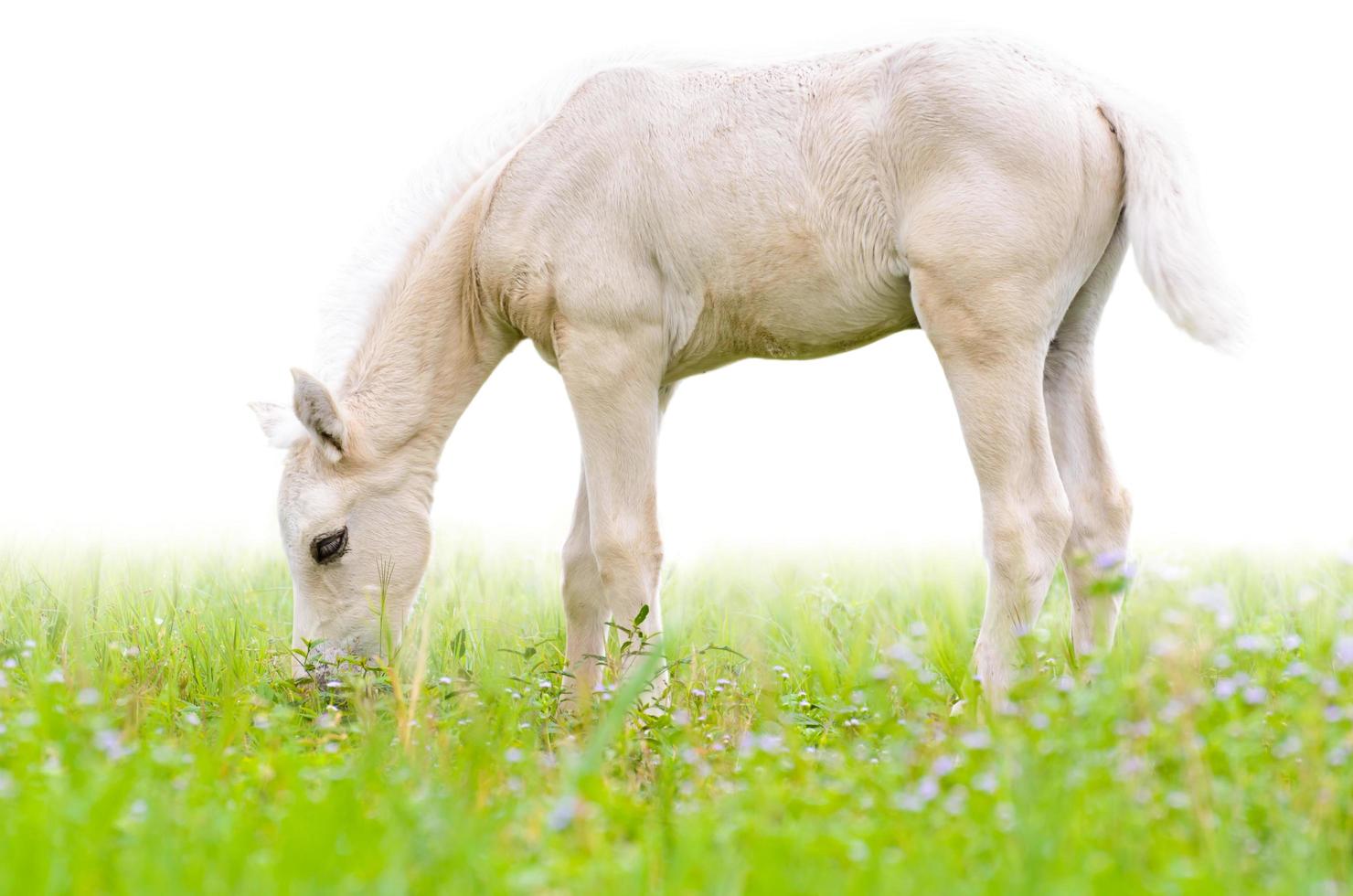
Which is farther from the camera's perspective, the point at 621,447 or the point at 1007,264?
the point at 621,447

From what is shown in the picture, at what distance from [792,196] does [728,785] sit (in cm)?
256

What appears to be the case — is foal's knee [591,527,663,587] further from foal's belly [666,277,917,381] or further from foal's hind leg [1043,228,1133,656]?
foal's hind leg [1043,228,1133,656]

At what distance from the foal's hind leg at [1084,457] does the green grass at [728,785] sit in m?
0.42

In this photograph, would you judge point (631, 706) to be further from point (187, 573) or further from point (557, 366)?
point (187, 573)

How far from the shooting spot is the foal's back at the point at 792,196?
479 cm

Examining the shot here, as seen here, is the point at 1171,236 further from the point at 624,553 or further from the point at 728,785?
the point at 728,785

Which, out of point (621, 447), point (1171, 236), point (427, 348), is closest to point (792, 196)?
point (621, 447)

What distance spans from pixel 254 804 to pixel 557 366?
282 centimetres

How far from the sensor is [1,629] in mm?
5867

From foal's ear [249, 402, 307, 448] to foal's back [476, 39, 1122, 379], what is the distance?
3.30 ft

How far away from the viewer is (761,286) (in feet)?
17.1

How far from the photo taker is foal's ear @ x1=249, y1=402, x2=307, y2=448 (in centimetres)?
552

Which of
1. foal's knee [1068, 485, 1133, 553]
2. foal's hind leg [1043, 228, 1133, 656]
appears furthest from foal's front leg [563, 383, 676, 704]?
foal's knee [1068, 485, 1133, 553]

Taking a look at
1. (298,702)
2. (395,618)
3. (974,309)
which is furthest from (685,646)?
(974,309)
